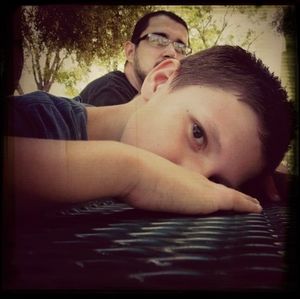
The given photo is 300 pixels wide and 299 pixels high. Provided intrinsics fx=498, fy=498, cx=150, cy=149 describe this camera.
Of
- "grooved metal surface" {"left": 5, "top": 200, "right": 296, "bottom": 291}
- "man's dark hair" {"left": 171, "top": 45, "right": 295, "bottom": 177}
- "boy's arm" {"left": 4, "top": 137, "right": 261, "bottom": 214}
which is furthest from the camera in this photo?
"man's dark hair" {"left": 171, "top": 45, "right": 295, "bottom": 177}

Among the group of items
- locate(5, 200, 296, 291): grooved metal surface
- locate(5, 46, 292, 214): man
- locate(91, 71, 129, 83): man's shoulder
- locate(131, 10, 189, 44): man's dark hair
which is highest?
locate(131, 10, 189, 44): man's dark hair

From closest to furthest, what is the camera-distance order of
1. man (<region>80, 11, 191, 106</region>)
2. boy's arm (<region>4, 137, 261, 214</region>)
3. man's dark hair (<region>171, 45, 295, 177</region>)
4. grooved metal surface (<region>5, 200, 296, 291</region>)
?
1. grooved metal surface (<region>5, 200, 296, 291</region>)
2. boy's arm (<region>4, 137, 261, 214</region>)
3. man's dark hair (<region>171, 45, 295, 177</region>)
4. man (<region>80, 11, 191, 106</region>)

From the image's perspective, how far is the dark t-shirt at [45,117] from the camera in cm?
354

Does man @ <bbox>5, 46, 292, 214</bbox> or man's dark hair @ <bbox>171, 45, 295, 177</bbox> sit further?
man's dark hair @ <bbox>171, 45, 295, 177</bbox>

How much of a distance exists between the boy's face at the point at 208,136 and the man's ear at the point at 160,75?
0.20 metres

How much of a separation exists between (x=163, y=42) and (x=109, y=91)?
0.55 meters

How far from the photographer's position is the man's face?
3.73 metres

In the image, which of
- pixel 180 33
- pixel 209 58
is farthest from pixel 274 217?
pixel 180 33

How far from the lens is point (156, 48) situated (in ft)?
12.3

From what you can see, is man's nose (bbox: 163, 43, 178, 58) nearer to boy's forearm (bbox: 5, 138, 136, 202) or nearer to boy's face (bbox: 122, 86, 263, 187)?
boy's face (bbox: 122, 86, 263, 187)

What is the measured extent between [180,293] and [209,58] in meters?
1.71

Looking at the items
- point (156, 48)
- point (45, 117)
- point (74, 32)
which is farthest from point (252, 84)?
point (45, 117)

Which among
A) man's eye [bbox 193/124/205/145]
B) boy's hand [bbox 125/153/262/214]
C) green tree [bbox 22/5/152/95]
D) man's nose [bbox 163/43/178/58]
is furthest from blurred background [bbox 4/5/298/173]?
boy's hand [bbox 125/153/262/214]

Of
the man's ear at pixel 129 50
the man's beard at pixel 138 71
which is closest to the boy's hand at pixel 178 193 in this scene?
the man's beard at pixel 138 71
